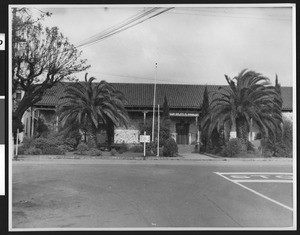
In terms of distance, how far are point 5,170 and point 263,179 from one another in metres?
8.88

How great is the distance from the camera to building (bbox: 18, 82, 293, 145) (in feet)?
70.4

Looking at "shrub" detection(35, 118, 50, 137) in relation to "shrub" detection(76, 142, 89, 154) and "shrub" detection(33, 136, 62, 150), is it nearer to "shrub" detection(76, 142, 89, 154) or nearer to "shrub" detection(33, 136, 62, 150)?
"shrub" detection(33, 136, 62, 150)

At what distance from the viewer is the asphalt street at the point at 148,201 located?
6852 mm

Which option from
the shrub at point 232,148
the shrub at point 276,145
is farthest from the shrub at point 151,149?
the shrub at point 276,145

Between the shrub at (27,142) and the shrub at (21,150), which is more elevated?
the shrub at (27,142)

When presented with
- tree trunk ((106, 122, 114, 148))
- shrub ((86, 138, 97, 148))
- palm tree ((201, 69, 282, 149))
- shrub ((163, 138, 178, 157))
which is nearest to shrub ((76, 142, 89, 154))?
shrub ((86, 138, 97, 148))

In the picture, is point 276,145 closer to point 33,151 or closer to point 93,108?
point 93,108

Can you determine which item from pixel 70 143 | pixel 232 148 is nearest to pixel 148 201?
pixel 70 143

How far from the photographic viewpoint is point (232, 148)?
20547 mm

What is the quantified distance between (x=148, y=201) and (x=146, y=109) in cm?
1485

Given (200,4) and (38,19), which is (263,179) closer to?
(200,4)

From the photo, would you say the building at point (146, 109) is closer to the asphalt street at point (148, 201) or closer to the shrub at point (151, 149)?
the shrub at point (151, 149)

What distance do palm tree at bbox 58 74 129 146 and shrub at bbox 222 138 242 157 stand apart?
648cm

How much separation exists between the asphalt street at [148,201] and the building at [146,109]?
819 cm
